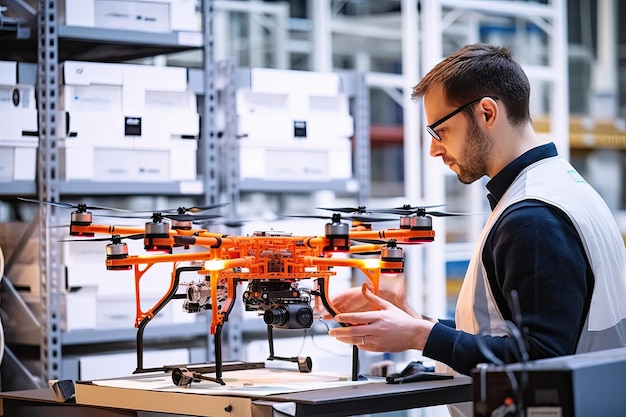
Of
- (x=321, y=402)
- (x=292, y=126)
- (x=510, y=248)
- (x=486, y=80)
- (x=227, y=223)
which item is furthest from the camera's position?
(x=292, y=126)

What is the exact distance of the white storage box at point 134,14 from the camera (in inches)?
136

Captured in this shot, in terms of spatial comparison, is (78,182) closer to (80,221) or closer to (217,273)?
(80,221)

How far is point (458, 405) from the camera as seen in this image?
8.09ft

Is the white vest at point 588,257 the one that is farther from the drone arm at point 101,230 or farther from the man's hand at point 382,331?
the drone arm at point 101,230

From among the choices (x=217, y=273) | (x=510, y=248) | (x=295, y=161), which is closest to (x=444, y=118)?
(x=510, y=248)

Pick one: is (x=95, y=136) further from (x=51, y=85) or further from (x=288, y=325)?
(x=288, y=325)

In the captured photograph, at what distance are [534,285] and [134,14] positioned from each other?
6.73 feet

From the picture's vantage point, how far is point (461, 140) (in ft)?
7.64

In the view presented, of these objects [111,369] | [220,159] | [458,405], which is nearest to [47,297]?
[111,369]

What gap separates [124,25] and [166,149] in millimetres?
460

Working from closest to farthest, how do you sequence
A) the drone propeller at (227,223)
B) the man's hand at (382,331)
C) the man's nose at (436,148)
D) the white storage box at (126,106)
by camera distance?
the man's hand at (382,331) → the man's nose at (436,148) → the drone propeller at (227,223) → the white storage box at (126,106)

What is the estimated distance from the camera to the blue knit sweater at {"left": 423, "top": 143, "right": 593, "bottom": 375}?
2.04 metres

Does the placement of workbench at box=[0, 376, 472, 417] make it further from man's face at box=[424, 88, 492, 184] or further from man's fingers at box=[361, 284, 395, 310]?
man's face at box=[424, 88, 492, 184]

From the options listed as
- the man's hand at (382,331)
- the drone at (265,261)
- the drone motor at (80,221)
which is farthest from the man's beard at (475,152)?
the drone motor at (80,221)
